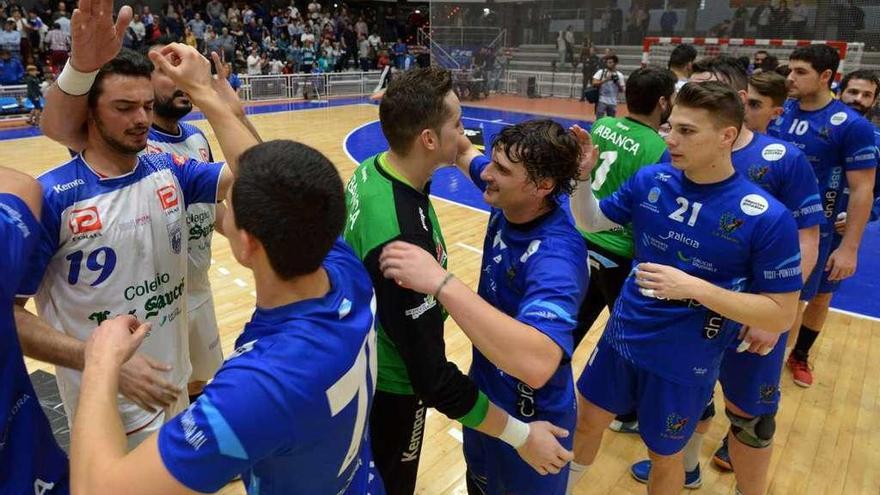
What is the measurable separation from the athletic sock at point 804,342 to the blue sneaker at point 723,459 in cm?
153

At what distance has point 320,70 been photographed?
23.3 m

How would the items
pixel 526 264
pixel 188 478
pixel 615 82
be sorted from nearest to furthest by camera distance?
pixel 188 478 → pixel 526 264 → pixel 615 82

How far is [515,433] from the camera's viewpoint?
1903 mm

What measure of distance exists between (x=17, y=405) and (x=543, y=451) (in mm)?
1624

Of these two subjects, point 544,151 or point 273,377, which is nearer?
point 273,377

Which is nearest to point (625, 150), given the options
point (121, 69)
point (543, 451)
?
point (543, 451)

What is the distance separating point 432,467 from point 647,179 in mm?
2119

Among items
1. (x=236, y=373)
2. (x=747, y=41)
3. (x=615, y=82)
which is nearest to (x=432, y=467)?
(x=236, y=373)

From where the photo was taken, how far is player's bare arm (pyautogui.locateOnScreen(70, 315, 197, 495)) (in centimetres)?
111

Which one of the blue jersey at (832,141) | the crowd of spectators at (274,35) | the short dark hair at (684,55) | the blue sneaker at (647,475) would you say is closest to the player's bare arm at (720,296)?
the blue sneaker at (647,475)

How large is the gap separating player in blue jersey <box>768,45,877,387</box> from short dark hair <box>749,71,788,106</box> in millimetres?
837

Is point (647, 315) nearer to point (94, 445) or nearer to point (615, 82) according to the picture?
point (94, 445)

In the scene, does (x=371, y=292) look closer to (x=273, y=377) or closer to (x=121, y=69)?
(x=273, y=377)

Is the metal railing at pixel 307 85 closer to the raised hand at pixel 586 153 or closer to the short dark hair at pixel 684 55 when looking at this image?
→ the short dark hair at pixel 684 55
